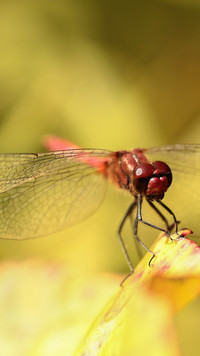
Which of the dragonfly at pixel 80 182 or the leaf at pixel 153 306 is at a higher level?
the dragonfly at pixel 80 182

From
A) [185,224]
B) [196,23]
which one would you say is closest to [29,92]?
[196,23]

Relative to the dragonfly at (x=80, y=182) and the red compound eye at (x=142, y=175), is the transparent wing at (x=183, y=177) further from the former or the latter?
the red compound eye at (x=142, y=175)

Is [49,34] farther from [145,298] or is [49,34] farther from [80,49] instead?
[145,298]

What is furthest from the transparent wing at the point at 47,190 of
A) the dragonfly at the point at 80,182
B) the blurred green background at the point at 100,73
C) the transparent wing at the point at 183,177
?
the blurred green background at the point at 100,73

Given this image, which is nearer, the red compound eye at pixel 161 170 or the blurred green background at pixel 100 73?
the red compound eye at pixel 161 170

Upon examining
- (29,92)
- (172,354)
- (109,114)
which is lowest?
(172,354)

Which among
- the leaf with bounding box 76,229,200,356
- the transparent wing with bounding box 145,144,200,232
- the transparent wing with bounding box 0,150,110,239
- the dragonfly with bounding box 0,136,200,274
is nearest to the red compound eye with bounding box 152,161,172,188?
the dragonfly with bounding box 0,136,200,274

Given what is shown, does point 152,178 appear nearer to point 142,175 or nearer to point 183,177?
point 142,175
